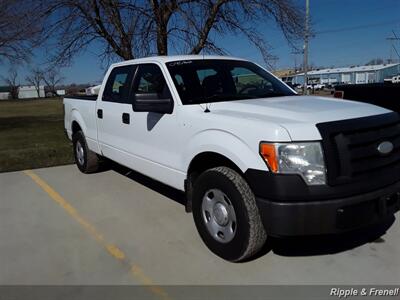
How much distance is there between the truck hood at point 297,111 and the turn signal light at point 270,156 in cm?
18

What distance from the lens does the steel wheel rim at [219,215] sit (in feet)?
11.4

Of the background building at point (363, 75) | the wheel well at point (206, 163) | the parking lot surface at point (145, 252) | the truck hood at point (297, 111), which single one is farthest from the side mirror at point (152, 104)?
the background building at point (363, 75)

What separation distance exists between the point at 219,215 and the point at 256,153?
2.48 feet

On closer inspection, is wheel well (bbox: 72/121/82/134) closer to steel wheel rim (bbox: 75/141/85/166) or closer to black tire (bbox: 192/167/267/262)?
steel wheel rim (bbox: 75/141/85/166)

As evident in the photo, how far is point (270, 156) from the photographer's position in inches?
118

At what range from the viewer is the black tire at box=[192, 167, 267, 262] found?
3.22m

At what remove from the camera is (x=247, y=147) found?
321 centimetres

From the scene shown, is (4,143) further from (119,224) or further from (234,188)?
(234,188)

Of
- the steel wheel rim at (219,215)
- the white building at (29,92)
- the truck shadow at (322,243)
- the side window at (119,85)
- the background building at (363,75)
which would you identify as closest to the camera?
the steel wheel rim at (219,215)

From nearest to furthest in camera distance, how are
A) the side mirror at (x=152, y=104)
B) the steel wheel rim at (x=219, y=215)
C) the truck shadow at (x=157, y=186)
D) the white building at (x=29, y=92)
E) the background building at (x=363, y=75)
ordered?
the steel wheel rim at (x=219, y=215) < the side mirror at (x=152, y=104) < the truck shadow at (x=157, y=186) < the background building at (x=363, y=75) < the white building at (x=29, y=92)

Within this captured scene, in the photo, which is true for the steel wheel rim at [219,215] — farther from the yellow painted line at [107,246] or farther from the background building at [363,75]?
the background building at [363,75]

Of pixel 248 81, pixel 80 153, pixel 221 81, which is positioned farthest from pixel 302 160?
pixel 80 153

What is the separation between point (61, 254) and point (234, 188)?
73.5 inches

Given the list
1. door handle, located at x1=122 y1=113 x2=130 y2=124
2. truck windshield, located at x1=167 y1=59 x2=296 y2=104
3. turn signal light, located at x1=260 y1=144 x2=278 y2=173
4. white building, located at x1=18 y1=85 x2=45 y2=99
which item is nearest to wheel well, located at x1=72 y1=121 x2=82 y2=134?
door handle, located at x1=122 y1=113 x2=130 y2=124
